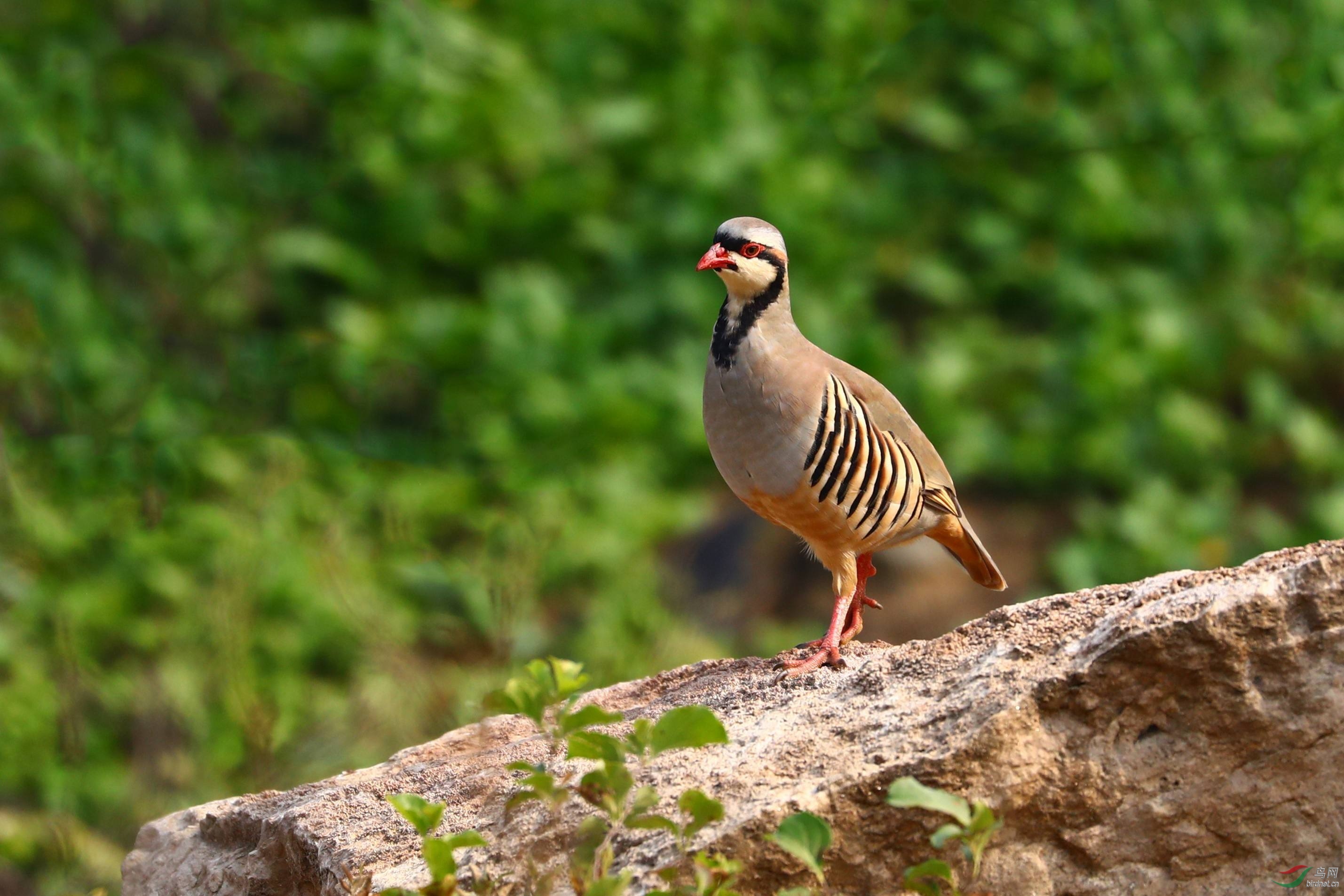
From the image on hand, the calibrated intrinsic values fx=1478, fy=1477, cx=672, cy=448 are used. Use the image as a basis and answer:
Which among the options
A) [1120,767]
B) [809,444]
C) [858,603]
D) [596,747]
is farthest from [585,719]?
[858,603]

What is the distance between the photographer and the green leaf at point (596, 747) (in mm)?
1760

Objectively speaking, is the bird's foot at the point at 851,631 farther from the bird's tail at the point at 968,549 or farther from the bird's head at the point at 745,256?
the bird's head at the point at 745,256

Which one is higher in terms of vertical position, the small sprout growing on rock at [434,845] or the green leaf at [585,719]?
the green leaf at [585,719]

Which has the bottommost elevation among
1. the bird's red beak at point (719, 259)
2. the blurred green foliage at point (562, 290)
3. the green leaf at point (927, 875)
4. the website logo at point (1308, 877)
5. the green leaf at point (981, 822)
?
the green leaf at point (927, 875)

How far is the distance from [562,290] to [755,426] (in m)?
3.02

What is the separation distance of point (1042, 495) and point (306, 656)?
2.65 m

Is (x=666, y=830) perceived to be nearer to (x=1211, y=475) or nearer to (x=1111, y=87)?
(x=1211, y=475)

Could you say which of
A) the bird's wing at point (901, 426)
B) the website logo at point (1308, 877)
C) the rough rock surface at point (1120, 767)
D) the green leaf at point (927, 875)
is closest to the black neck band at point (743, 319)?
the bird's wing at point (901, 426)

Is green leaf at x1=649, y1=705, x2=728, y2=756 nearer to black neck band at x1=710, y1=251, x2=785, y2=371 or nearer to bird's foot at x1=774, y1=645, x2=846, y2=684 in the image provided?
bird's foot at x1=774, y1=645, x2=846, y2=684

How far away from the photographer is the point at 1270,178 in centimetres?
574

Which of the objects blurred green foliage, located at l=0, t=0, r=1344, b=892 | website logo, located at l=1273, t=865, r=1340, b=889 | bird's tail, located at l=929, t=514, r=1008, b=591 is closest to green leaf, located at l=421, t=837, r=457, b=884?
website logo, located at l=1273, t=865, r=1340, b=889

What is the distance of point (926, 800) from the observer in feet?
5.63

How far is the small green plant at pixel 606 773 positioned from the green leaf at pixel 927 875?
0.22 metres

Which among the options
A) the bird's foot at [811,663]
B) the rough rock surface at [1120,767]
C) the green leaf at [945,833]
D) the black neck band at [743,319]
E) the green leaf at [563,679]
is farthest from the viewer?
the black neck band at [743,319]
